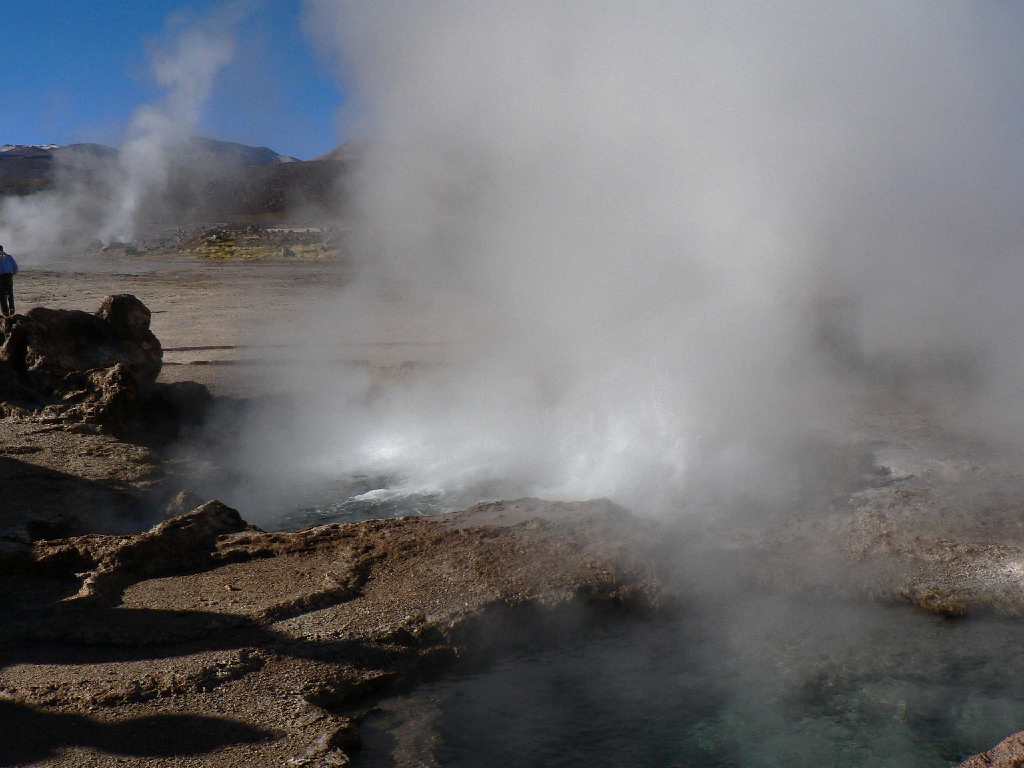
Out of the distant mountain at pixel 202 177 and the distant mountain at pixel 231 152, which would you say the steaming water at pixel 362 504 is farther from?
the distant mountain at pixel 231 152

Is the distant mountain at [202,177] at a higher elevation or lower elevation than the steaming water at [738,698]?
higher

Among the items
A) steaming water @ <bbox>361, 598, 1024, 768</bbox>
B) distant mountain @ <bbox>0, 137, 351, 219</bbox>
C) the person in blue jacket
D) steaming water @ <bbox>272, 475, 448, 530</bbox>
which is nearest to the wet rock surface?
steaming water @ <bbox>361, 598, 1024, 768</bbox>

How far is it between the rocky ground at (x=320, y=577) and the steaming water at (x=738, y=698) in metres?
0.14

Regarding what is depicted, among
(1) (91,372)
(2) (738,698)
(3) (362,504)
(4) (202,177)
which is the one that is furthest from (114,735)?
(4) (202,177)

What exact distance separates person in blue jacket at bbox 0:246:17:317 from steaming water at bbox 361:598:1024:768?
8213mm

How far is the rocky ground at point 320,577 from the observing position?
2.98 metres

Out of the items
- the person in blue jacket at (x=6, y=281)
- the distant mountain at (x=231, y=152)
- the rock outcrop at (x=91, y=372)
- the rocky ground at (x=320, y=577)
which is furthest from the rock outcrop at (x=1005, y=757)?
the distant mountain at (x=231, y=152)

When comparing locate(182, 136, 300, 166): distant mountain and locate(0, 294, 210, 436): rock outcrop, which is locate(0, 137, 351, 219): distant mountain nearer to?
locate(182, 136, 300, 166): distant mountain

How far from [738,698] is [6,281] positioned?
913 cm

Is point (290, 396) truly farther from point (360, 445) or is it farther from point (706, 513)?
point (706, 513)

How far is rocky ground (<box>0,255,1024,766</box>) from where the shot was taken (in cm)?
298

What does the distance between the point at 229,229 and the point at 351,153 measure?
28840mm

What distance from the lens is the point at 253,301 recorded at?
14.6 metres

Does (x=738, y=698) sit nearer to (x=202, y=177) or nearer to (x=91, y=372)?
(x=91, y=372)
